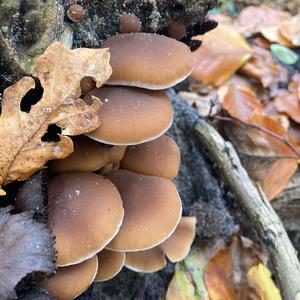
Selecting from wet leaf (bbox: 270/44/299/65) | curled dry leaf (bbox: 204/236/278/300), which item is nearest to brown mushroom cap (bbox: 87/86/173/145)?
curled dry leaf (bbox: 204/236/278/300)

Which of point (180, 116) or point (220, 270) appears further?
point (180, 116)

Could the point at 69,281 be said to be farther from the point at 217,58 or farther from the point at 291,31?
the point at 291,31

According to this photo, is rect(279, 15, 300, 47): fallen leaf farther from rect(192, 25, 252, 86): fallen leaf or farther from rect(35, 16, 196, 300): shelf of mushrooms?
rect(35, 16, 196, 300): shelf of mushrooms

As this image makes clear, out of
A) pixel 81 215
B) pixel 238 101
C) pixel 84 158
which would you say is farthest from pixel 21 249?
pixel 238 101

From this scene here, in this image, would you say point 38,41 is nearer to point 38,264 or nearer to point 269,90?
point 38,264

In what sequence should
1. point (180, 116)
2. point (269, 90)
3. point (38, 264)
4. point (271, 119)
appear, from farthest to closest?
point (269, 90) < point (271, 119) < point (180, 116) < point (38, 264)

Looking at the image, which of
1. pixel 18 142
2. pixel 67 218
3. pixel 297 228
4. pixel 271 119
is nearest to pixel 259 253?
pixel 297 228

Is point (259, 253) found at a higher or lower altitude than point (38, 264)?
lower
